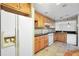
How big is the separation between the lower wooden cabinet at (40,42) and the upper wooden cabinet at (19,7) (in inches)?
15.3

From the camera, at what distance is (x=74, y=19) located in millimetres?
1376

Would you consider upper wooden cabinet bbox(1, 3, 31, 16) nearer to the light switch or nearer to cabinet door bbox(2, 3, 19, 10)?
cabinet door bbox(2, 3, 19, 10)

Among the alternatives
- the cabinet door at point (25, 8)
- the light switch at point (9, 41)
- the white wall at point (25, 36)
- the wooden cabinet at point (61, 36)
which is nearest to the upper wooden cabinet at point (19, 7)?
the cabinet door at point (25, 8)

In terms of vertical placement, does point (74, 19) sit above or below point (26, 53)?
above

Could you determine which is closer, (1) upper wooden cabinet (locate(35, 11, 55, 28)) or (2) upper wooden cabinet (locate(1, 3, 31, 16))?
(2) upper wooden cabinet (locate(1, 3, 31, 16))

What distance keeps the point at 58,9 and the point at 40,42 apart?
20.7 inches

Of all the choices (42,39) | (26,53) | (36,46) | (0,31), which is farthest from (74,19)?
(0,31)

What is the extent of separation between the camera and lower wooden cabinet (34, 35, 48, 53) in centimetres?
142

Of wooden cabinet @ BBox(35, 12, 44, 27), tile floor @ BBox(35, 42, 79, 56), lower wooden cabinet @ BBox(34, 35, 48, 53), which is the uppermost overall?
wooden cabinet @ BBox(35, 12, 44, 27)

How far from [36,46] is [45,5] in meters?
0.57

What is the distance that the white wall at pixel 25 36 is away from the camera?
1.37 m

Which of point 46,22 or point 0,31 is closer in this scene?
point 0,31

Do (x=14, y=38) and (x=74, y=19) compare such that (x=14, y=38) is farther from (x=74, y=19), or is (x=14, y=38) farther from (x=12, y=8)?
(x=74, y=19)

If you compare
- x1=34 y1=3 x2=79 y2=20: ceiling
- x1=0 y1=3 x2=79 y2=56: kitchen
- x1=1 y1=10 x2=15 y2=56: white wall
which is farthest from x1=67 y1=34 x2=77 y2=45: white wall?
x1=1 y1=10 x2=15 y2=56: white wall
